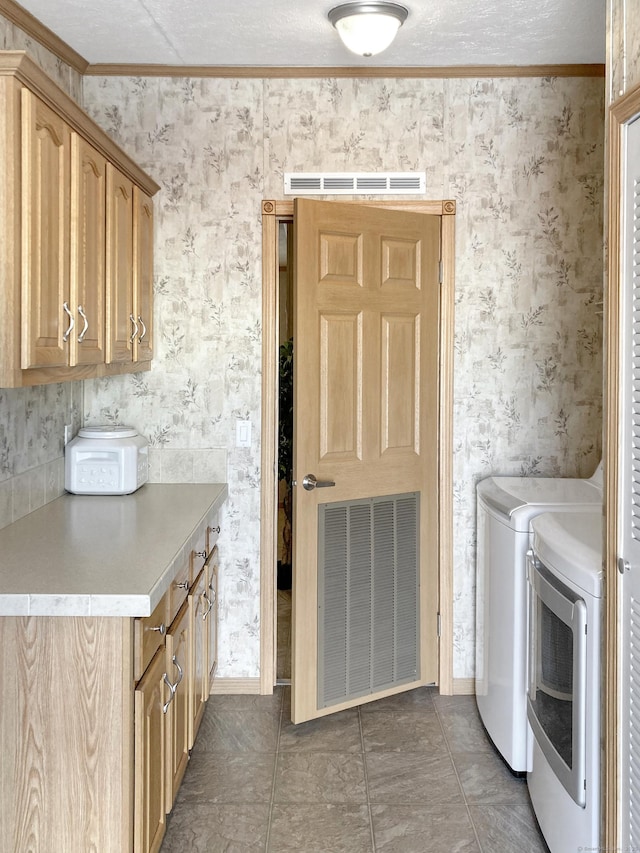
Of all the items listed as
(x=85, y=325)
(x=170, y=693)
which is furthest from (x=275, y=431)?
(x=170, y=693)

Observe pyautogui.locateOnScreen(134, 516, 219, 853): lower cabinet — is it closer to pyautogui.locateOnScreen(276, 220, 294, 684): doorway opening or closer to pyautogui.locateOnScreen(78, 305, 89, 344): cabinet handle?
pyautogui.locateOnScreen(78, 305, 89, 344): cabinet handle

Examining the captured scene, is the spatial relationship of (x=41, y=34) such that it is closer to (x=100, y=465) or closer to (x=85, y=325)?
(x=85, y=325)

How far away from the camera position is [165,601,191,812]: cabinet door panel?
2.29 meters

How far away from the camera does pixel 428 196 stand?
351cm

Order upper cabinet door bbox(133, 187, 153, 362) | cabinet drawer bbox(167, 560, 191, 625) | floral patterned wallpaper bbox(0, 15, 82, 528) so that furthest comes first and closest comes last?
upper cabinet door bbox(133, 187, 153, 362)
floral patterned wallpaper bbox(0, 15, 82, 528)
cabinet drawer bbox(167, 560, 191, 625)

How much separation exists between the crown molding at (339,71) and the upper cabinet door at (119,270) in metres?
0.77

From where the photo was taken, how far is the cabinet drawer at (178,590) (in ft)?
7.60

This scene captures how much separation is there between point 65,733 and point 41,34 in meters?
2.48

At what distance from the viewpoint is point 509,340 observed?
11.6 ft

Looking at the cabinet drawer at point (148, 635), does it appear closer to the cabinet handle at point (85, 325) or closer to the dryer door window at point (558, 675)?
the cabinet handle at point (85, 325)

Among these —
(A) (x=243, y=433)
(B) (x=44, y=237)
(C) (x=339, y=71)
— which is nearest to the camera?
(B) (x=44, y=237)

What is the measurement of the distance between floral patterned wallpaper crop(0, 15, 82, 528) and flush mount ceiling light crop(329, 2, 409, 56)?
1120 millimetres

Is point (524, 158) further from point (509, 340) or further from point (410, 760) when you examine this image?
point (410, 760)

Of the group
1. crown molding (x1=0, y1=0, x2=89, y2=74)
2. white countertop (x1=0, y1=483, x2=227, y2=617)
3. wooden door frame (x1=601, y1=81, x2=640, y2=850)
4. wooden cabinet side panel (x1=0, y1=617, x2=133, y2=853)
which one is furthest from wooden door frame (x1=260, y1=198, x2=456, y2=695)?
wooden cabinet side panel (x1=0, y1=617, x2=133, y2=853)
